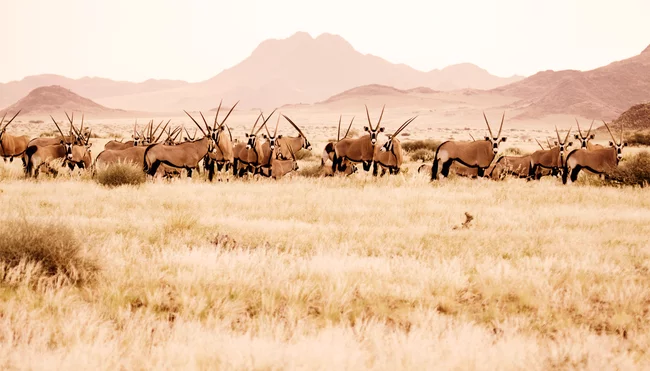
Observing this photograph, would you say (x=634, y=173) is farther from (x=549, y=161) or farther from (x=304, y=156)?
(x=304, y=156)

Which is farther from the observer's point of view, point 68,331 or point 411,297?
point 411,297

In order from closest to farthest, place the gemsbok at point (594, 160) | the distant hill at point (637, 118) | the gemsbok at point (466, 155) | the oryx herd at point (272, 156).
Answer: the oryx herd at point (272, 156) → the gemsbok at point (594, 160) → the gemsbok at point (466, 155) → the distant hill at point (637, 118)

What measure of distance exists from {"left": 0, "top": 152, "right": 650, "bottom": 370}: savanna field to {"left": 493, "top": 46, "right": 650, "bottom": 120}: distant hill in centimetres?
12851

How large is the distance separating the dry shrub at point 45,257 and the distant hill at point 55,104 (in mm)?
158598

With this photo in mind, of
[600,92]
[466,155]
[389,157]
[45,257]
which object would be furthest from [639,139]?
[600,92]

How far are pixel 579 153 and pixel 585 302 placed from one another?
39.2ft

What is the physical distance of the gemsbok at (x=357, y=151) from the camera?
56.6ft

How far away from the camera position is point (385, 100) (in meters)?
175

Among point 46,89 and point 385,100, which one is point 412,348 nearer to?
point 385,100

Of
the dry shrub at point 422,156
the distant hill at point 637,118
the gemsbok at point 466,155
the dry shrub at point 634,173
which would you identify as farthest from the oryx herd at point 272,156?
the distant hill at point 637,118

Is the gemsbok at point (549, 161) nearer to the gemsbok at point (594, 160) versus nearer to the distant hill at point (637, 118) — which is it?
the gemsbok at point (594, 160)

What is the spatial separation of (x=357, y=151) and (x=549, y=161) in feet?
22.5

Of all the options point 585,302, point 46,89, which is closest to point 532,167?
point 585,302

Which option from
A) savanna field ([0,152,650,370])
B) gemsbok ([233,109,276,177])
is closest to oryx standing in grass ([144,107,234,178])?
gemsbok ([233,109,276,177])
